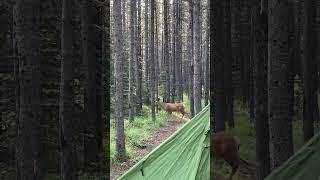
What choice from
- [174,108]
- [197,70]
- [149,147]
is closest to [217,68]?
[197,70]

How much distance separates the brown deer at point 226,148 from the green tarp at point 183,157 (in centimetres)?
83

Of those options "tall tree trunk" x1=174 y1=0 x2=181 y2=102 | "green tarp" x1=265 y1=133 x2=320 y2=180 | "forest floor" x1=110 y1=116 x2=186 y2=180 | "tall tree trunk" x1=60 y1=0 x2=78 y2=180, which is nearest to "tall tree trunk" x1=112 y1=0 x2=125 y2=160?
"forest floor" x1=110 y1=116 x2=186 y2=180

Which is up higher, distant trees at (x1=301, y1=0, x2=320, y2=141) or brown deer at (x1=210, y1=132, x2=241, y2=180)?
distant trees at (x1=301, y1=0, x2=320, y2=141)

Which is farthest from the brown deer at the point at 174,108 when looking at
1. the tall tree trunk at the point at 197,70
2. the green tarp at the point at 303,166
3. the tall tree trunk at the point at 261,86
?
the green tarp at the point at 303,166

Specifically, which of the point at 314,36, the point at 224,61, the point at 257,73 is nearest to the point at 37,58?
the point at 224,61

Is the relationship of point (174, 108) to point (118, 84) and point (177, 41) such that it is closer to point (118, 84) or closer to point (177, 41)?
point (177, 41)

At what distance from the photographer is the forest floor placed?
35.0ft

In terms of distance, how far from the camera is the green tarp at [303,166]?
325 centimetres

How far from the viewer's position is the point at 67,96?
5395 millimetres

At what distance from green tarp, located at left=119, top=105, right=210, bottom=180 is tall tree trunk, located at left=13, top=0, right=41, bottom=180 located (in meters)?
2.00

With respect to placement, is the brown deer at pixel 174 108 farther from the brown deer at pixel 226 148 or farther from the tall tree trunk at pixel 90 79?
the brown deer at pixel 226 148

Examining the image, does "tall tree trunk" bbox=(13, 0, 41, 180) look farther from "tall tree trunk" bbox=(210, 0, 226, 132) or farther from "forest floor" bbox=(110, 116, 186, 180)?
"forest floor" bbox=(110, 116, 186, 180)

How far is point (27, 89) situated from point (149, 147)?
859cm

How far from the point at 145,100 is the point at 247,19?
1877 cm
